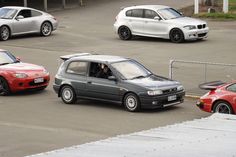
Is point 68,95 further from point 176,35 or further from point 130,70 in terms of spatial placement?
point 176,35

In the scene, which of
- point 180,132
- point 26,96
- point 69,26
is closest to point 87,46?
point 69,26

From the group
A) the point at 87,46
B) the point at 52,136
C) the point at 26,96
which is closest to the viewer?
the point at 52,136

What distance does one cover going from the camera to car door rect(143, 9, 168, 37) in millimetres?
29750

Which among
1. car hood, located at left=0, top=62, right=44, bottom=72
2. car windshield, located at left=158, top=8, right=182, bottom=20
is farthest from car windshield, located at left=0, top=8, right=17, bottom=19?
car hood, located at left=0, top=62, right=44, bottom=72

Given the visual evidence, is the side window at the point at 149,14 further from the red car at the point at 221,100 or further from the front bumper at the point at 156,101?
the red car at the point at 221,100

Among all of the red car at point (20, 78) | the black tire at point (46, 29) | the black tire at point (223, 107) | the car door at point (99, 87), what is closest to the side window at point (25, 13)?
the black tire at point (46, 29)

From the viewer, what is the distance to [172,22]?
2950 cm

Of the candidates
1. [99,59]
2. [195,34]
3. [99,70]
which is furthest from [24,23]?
[99,70]

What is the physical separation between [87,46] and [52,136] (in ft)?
A: 49.4

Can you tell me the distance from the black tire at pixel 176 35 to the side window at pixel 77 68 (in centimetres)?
1154

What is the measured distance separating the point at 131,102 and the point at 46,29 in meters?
16.0

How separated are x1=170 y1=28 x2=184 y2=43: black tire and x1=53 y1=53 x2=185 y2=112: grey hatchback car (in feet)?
36.8

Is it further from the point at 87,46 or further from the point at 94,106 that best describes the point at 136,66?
the point at 87,46

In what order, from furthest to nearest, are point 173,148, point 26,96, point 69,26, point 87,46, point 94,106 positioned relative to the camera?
point 69,26
point 87,46
point 26,96
point 94,106
point 173,148
